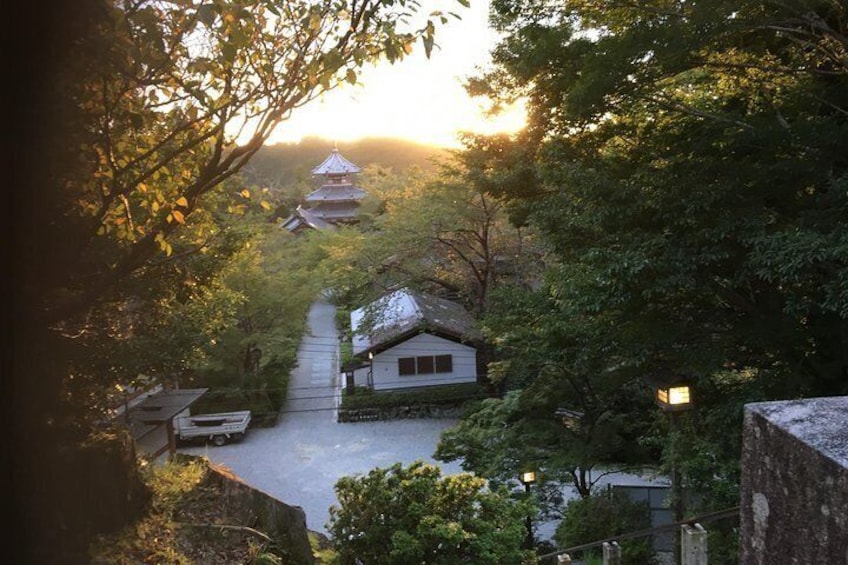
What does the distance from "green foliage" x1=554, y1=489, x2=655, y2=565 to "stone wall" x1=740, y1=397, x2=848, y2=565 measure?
294 inches

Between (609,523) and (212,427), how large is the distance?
38.5ft

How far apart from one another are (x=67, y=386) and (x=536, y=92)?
686 cm

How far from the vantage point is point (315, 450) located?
15.3m

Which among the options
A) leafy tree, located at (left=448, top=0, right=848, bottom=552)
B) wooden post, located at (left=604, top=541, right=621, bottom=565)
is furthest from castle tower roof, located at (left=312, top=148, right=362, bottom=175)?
wooden post, located at (left=604, top=541, right=621, bottom=565)

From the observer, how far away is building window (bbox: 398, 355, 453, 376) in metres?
19.0

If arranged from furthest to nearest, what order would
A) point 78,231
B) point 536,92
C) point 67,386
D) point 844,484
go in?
1. point 536,92
2. point 67,386
3. point 78,231
4. point 844,484

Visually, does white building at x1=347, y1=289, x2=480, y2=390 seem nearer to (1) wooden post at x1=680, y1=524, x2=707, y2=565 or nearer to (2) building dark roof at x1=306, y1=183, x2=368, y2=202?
(1) wooden post at x1=680, y1=524, x2=707, y2=565

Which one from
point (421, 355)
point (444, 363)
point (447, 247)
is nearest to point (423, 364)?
point (421, 355)

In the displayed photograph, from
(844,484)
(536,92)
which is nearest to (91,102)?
(844,484)

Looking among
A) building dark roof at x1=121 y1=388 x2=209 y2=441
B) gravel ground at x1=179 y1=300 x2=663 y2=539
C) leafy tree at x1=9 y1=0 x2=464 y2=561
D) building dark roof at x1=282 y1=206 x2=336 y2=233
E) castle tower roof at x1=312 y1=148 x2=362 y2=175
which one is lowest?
gravel ground at x1=179 y1=300 x2=663 y2=539

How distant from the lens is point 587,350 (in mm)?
6887

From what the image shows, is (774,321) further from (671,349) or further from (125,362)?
(125,362)

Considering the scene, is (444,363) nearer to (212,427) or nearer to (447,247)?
(447,247)

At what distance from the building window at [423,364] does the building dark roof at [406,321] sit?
29.5 inches
